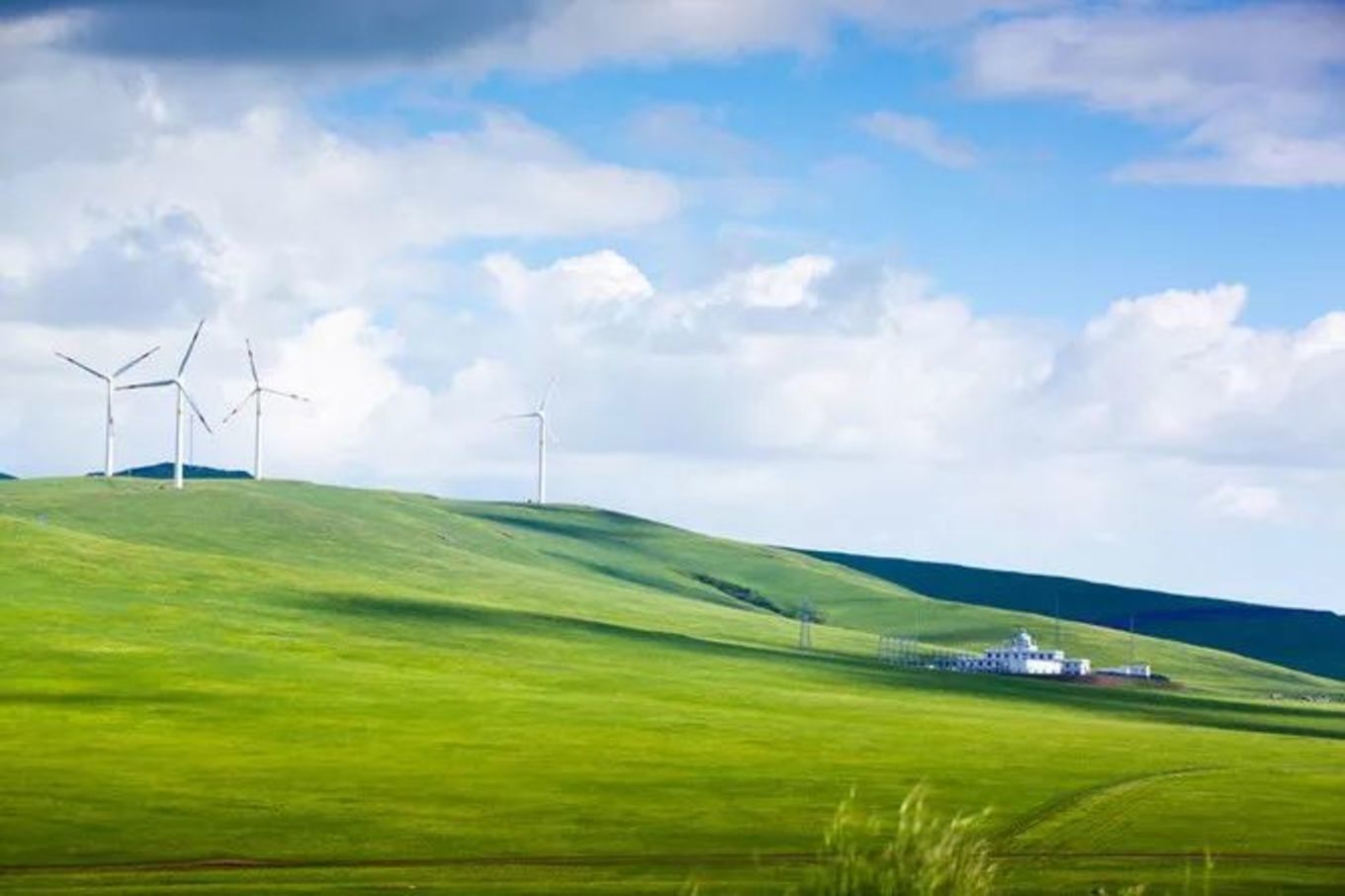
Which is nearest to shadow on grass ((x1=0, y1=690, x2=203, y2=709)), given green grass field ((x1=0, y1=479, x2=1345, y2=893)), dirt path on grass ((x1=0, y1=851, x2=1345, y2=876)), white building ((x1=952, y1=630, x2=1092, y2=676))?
green grass field ((x1=0, y1=479, x2=1345, y2=893))

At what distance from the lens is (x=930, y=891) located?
24.2 m

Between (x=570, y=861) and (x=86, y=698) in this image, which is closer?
(x=570, y=861)

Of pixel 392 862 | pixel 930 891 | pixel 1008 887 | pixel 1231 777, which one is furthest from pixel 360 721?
pixel 930 891

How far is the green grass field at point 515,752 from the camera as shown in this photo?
55.6 metres

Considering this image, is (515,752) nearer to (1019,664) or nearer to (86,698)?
(86,698)

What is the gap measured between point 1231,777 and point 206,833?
41072mm

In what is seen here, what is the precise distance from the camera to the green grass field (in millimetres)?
55625

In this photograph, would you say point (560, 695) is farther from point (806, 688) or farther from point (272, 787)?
point (272, 787)

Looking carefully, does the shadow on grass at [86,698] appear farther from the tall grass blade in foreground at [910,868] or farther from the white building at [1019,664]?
the white building at [1019,664]

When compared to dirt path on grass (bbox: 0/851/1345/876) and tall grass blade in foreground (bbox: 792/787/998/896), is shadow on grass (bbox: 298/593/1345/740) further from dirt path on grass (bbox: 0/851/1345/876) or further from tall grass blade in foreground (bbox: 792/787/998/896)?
tall grass blade in foreground (bbox: 792/787/998/896)

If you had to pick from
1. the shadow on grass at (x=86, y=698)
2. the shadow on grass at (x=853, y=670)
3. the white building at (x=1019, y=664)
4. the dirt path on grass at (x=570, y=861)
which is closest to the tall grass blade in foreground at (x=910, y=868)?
the dirt path on grass at (x=570, y=861)

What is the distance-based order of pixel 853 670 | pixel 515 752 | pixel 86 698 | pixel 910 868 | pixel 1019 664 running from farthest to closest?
pixel 1019 664
pixel 853 670
pixel 86 698
pixel 515 752
pixel 910 868

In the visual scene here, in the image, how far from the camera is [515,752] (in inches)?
3317

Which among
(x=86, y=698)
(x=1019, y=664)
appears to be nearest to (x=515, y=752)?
(x=86, y=698)
